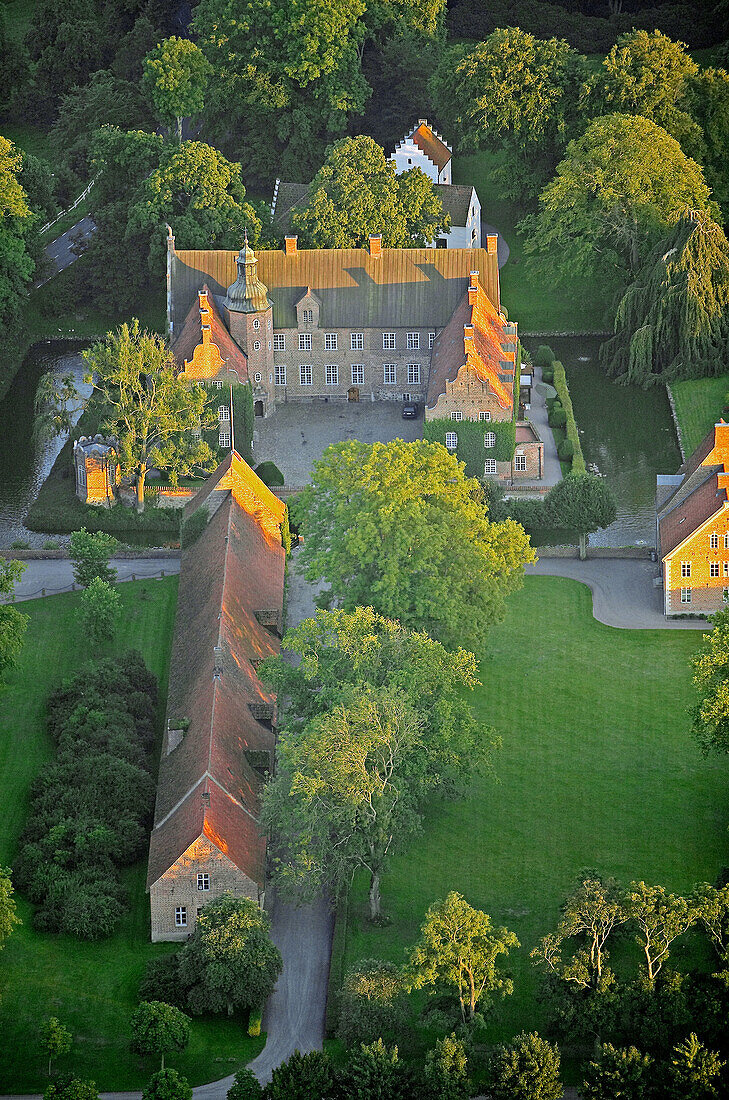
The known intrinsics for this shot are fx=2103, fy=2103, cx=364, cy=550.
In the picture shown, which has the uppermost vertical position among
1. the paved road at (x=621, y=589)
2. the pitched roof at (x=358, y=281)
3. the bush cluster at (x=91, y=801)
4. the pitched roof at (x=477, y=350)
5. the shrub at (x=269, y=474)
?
the pitched roof at (x=358, y=281)

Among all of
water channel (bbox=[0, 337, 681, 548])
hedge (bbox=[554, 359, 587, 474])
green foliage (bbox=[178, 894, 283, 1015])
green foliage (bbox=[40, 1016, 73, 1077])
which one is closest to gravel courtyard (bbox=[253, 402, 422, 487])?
hedge (bbox=[554, 359, 587, 474])

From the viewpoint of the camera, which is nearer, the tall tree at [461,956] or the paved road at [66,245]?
the tall tree at [461,956]

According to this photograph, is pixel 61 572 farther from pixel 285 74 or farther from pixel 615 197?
pixel 285 74

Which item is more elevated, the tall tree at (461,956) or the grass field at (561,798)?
the grass field at (561,798)

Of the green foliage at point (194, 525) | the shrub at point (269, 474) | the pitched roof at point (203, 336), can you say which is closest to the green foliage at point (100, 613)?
the green foliage at point (194, 525)

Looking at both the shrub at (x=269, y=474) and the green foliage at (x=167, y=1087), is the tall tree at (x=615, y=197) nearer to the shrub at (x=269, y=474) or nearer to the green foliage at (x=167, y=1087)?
the shrub at (x=269, y=474)

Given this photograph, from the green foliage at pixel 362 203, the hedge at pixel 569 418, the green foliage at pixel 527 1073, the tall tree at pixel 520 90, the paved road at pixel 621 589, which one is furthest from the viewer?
the tall tree at pixel 520 90

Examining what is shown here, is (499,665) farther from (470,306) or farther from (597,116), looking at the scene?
(597,116)
